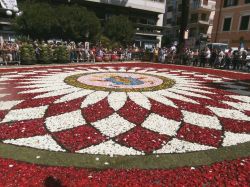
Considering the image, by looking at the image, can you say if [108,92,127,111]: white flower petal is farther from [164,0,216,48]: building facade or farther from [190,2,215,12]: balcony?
[190,2,215,12]: balcony

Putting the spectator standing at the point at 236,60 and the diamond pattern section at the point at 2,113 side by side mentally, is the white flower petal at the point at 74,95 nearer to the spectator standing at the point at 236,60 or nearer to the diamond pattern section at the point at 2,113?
the diamond pattern section at the point at 2,113

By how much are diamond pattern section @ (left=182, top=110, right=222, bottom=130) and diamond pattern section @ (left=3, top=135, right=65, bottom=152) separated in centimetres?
317

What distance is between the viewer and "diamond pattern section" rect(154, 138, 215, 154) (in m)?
4.36

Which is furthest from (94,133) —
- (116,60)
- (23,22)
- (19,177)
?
(23,22)

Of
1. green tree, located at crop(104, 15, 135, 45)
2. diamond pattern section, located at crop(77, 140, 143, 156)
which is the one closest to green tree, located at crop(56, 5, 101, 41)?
green tree, located at crop(104, 15, 135, 45)

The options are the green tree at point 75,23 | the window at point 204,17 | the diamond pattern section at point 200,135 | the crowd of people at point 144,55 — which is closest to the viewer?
the diamond pattern section at point 200,135

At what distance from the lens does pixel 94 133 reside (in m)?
4.96

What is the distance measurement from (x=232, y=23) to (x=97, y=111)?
38.6 m

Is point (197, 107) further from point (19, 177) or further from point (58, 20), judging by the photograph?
point (58, 20)

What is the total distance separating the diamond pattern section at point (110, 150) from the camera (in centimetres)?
423

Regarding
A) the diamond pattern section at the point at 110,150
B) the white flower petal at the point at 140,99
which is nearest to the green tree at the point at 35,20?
the white flower petal at the point at 140,99

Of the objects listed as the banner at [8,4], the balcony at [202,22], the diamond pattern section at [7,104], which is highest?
the balcony at [202,22]

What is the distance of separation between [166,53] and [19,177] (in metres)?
22.1

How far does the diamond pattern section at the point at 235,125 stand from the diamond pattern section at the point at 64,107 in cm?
382
